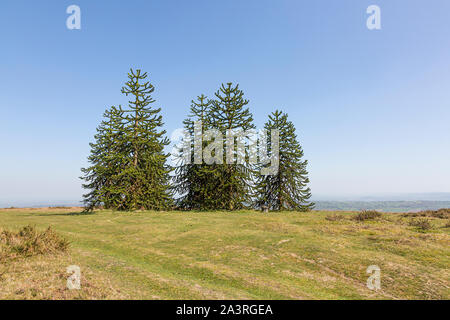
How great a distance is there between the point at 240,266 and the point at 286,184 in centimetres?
2577

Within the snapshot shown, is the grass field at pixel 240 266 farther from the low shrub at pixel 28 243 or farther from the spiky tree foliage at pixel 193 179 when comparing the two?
the spiky tree foliage at pixel 193 179

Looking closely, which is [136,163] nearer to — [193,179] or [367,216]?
[193,179]

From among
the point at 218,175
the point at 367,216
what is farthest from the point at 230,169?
the point at 367,216

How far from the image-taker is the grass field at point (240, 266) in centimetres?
624

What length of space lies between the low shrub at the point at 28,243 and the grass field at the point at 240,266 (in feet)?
1.14

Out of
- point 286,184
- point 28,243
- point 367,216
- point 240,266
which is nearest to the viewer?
point 28,243

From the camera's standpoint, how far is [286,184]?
3369 cm

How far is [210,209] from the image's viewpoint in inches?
1258

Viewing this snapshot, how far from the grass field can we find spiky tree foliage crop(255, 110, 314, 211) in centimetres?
1878

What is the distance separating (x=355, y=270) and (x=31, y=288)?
31.3 feet

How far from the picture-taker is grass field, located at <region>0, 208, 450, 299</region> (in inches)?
246

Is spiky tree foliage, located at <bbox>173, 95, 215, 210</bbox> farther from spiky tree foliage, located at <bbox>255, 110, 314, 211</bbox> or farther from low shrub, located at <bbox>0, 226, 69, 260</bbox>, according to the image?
low shrub, located at <bbox>0, 226, 69, 260</bbox>

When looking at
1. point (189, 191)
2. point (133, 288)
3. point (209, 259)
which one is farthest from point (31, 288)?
point (189, 191)

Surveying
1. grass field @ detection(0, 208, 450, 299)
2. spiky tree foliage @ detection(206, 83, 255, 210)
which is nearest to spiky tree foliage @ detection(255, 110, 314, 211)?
spiky tree foliage @ detection(206, 83, 255, 210)
